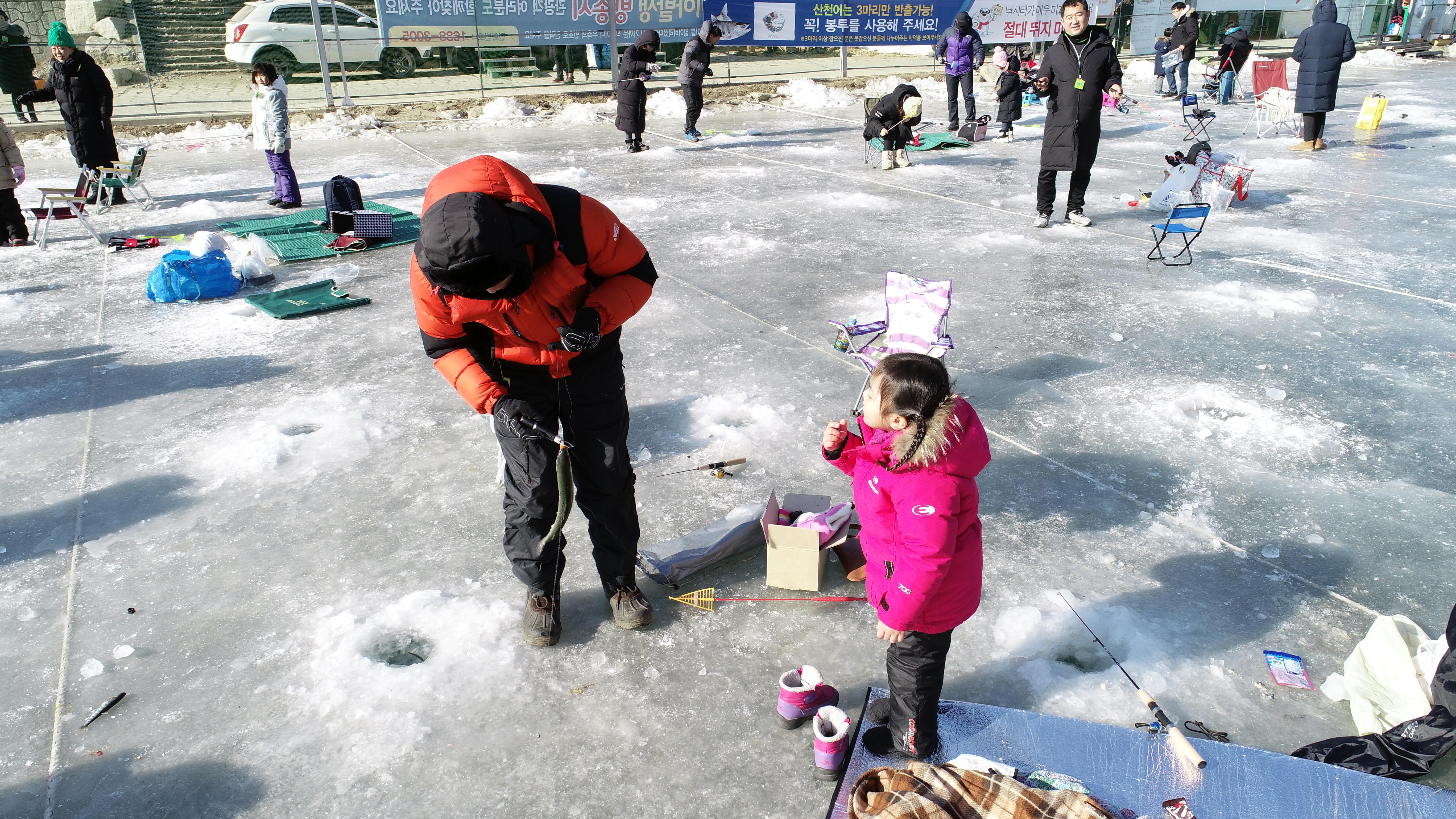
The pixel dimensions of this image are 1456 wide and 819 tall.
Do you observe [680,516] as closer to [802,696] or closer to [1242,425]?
[802,696]

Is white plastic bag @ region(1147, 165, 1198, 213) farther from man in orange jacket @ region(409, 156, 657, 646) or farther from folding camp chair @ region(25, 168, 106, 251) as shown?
folding camp chair @ region(25, 168, 106, 251)

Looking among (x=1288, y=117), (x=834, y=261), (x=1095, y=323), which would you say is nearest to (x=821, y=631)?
(x=1095, y=323)

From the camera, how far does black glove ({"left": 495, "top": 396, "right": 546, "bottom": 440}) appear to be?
290cm

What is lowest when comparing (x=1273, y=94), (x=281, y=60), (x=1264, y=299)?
(x=1264, y=299)

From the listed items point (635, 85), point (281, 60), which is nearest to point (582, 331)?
point (635, 85)

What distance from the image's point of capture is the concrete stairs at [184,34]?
2012cm

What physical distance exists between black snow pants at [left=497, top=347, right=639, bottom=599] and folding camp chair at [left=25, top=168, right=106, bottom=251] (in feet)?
26.5

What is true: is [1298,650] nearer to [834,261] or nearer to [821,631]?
[821,631]

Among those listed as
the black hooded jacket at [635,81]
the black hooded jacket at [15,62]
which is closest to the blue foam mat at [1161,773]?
the black hooded jacket at [635,81]

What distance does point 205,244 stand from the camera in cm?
745

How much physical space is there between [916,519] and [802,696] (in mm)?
862

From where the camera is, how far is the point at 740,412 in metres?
5.15

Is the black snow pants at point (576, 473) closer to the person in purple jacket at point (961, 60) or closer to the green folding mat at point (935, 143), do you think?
the green folding mat at point (935, 143)

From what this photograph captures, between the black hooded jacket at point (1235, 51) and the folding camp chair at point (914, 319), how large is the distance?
15842mm
